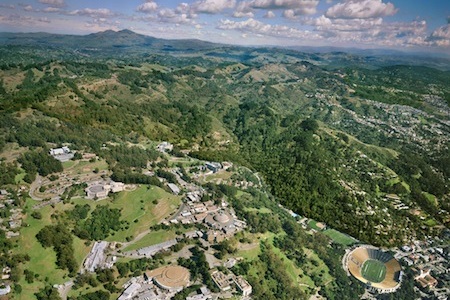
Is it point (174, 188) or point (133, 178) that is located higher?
point (133, 178)

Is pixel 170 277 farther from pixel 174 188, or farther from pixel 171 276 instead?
pixel 174 188

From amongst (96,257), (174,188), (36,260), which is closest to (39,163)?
(36,260)

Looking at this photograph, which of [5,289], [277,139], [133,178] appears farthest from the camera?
[277,139]

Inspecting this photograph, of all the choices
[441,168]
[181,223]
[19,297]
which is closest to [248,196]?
[181,223]

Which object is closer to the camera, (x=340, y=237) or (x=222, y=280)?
(x=222, y=280)

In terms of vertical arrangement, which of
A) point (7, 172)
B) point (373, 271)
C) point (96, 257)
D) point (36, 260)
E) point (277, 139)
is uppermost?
point (7, 172)

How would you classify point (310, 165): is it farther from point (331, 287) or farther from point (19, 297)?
point (19, 297)

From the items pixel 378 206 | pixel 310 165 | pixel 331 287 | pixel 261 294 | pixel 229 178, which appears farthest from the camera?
pixel 310 165

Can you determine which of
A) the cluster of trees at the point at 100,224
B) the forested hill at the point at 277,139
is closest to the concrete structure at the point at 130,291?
the cluster of trees at the point at 100,224
